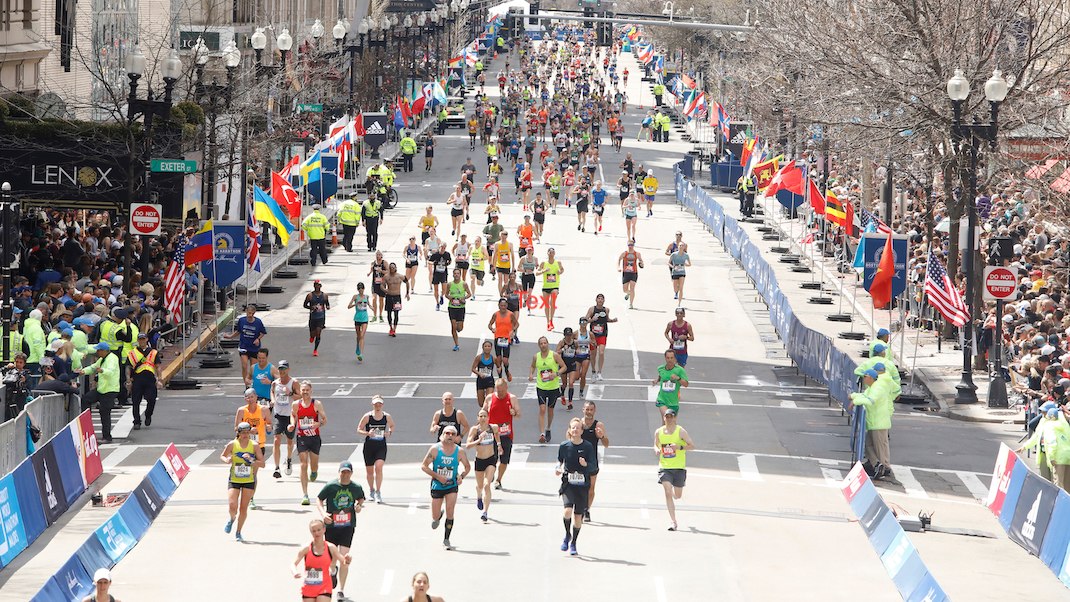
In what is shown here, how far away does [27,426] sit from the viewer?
Result: 22562 millimetres

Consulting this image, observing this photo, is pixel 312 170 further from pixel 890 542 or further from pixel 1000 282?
pixel 890 542

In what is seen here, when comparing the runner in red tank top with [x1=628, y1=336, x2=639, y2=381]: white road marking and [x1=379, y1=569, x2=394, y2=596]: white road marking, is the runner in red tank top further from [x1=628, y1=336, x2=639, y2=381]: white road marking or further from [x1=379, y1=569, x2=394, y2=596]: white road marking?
[x1=628, y1=336, x2=639, y2=381]: white road marking

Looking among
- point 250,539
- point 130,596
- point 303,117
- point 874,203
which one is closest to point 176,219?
point 250,539

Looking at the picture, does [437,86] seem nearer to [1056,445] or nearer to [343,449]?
[343,449]

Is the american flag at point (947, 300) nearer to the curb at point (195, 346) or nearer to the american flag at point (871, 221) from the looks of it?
the american flag at point (871, 221)

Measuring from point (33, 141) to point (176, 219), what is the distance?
352 centimetres

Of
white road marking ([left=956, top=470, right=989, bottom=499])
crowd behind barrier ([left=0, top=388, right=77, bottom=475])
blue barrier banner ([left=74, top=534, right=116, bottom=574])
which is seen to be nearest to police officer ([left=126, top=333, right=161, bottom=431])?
crowd behind barrier ([left=0, top=388, right=77, bottom=475])

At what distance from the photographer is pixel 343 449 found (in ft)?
86.4

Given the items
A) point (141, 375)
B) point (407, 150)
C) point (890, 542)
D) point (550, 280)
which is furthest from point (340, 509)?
point (407, 150)

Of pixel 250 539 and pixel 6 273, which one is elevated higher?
pixel 6 273

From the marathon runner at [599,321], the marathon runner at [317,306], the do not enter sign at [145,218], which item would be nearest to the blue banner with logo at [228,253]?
the marathon runner at [317,306]

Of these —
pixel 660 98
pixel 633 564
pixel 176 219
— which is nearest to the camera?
pixel 633 564

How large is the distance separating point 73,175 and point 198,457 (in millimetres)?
10491

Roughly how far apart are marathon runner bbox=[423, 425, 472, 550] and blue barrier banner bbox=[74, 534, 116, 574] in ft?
11.9
